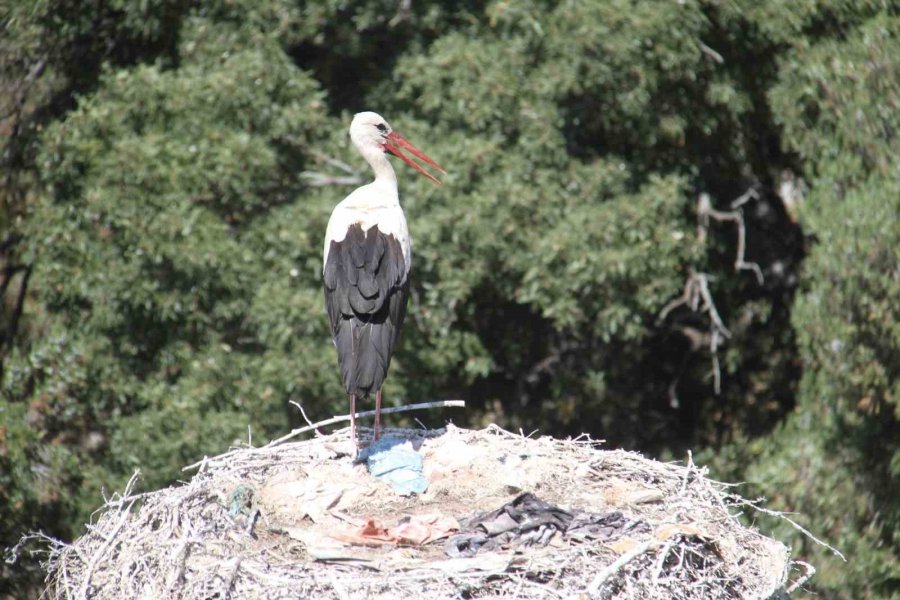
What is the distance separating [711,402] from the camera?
1164cm

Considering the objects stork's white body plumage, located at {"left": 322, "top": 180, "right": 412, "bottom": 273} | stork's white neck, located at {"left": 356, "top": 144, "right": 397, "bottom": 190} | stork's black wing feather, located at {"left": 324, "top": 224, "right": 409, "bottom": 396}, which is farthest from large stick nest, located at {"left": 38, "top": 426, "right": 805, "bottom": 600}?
stork's white neck, located at {"left": 356, "top": 144, "right": 397, "bottom": 190}

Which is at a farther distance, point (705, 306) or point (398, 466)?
point (705, 306)

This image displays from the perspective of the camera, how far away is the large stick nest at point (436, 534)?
5.16 metres

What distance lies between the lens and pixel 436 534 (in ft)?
18.7

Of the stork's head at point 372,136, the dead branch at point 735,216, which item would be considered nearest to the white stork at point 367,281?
the stork's head at point 372,136

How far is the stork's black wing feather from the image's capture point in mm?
6371

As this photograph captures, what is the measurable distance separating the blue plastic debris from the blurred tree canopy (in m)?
2.83

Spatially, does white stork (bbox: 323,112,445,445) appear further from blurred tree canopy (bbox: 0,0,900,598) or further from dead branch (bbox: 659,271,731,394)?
dead branch (bbox: 659,271,731,394)

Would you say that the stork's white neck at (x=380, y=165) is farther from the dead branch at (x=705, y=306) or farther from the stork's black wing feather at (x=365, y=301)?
the dead branch at (x=705, y=306)

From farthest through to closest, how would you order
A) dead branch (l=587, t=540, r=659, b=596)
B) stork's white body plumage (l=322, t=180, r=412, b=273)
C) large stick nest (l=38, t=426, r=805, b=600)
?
stork's white body plumage (l=322, t=180, r=412, b=273) → large stick nest (l=38, t=426, r=805, b=600) → dead branch (l=587, t=540, r=659, b=596)

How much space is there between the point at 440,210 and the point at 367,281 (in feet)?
9.60

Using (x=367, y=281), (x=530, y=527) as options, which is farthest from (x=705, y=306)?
(x=530, y=527)

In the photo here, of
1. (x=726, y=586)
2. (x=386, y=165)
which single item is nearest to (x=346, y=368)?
(x=386, y=165)

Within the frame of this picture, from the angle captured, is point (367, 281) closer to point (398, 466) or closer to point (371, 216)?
point (371, 216)
